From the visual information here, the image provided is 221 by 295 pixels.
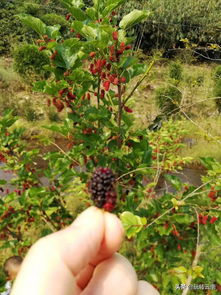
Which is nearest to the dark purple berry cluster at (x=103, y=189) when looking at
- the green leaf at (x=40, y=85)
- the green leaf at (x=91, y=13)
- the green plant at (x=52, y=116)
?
the green leaf at (x=40, y=85)

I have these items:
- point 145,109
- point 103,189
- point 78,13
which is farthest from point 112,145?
point 145,109

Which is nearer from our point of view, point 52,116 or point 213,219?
point 213,219

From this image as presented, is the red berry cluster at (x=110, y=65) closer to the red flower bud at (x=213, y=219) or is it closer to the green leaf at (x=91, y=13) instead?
the green leaf at (x=91, y=13)

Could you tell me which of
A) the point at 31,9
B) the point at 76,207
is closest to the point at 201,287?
the point at 76,207

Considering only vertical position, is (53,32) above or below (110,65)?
above

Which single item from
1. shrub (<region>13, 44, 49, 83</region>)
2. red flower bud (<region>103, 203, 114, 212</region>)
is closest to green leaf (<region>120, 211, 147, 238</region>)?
red flower bud (<region>103, 203, 114, 212</region>)

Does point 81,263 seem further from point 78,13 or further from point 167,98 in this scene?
point 167,98
